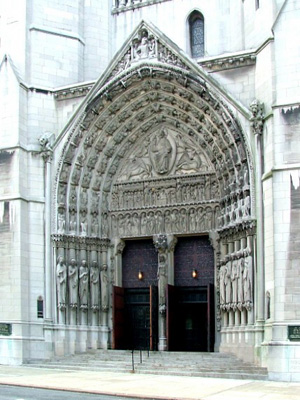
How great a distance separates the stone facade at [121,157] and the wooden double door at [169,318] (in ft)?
1.06

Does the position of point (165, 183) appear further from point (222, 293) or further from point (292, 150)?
point (292, 150)

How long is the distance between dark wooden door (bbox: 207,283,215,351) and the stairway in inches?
49.3

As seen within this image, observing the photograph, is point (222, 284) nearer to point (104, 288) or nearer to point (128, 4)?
point (104, 288)

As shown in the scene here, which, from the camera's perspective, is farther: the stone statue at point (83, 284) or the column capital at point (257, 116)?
the stone statue at point (83, 284)

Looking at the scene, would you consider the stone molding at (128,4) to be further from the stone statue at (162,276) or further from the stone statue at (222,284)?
the stone statue at (222,284)

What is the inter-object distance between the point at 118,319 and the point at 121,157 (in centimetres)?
558

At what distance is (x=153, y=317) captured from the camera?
78.8 feet

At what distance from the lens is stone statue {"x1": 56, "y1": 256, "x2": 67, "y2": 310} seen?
23844 mm

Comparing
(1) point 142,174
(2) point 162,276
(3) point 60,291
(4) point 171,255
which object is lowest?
(3) point 60,291

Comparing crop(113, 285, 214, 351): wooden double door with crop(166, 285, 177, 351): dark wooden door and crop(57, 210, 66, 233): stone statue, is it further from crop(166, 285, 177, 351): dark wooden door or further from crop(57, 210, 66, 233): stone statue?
crop(57, 210, 66, 233): stone statue

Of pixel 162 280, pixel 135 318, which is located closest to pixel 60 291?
pixel 135 318

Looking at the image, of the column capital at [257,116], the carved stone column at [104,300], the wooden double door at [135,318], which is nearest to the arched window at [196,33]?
the column capital at [257,116]

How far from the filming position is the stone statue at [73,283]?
78.9ft

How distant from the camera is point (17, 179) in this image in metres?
23.7
